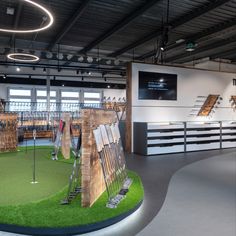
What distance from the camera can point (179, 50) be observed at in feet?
36.8

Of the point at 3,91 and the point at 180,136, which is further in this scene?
the point at 3,91

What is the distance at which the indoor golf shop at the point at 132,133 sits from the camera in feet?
10.7

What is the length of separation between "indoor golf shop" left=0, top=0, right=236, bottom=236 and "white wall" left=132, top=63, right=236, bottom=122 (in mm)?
40

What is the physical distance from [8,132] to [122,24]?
5.36m

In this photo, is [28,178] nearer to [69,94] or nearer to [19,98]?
[19,98]

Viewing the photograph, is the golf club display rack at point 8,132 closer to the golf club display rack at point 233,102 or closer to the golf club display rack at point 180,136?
the golf club display rack at point 180,136

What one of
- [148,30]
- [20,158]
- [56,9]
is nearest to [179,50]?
[148,30]

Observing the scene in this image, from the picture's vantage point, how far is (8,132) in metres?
8.78

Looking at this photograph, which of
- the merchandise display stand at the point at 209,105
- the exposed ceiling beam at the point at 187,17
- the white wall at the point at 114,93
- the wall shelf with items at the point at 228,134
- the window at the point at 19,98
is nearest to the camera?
the exposed ceiling beam at the point at 187,17

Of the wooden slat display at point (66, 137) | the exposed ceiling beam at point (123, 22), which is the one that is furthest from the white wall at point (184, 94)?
the wooden slat display at point (66, 137)

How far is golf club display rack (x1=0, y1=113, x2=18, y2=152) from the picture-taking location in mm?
8672

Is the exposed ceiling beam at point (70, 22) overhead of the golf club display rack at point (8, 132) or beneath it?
overhead

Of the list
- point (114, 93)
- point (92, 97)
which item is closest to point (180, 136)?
point (114, 93)

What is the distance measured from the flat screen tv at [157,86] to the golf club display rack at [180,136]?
3.50 feet
